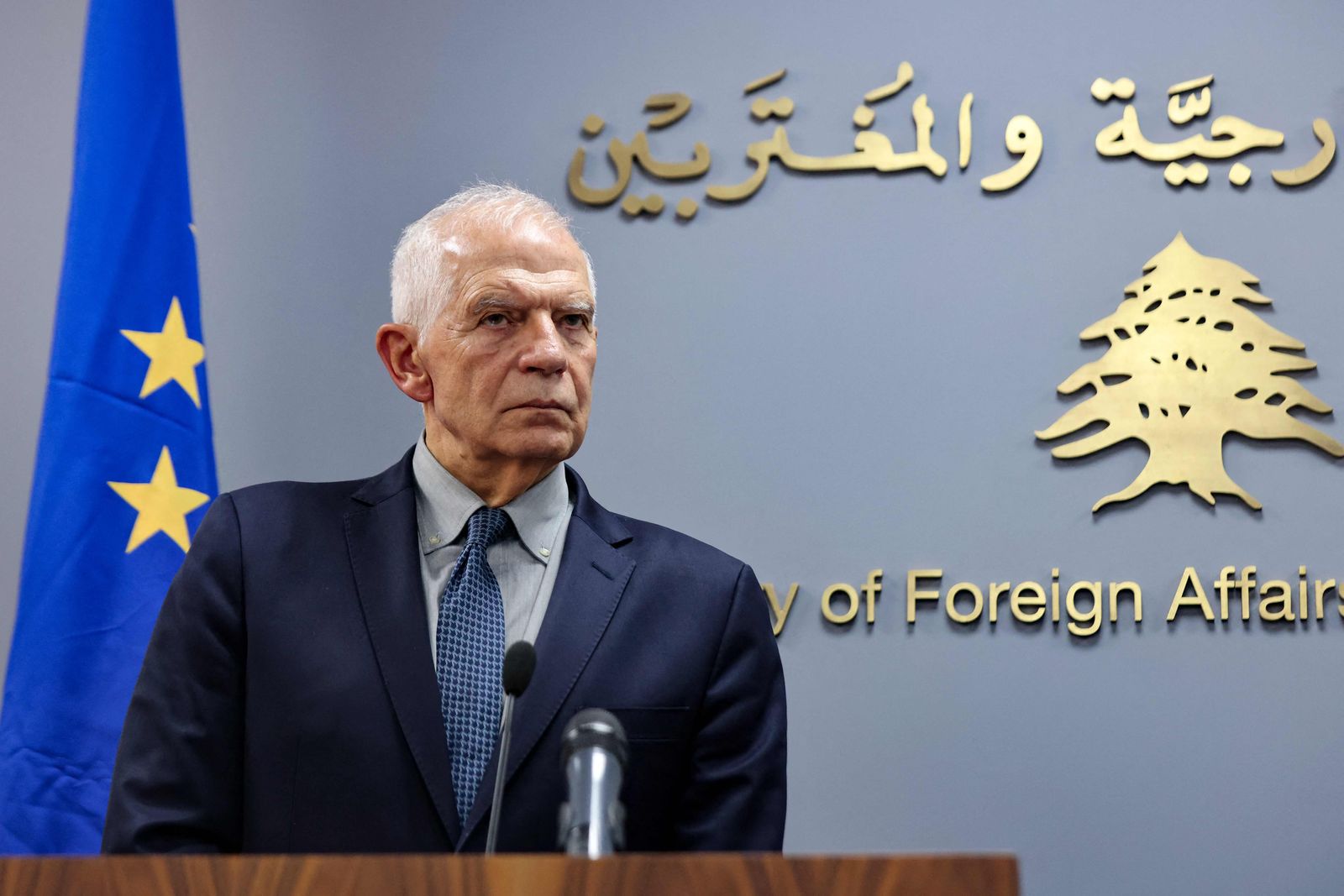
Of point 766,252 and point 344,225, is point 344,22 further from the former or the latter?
point 766,252

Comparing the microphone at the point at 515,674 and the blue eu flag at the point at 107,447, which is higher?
the blue eu flag at the point at 107,447

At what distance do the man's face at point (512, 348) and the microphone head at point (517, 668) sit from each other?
60 cm

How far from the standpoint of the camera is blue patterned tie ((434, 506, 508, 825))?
5.58 feet

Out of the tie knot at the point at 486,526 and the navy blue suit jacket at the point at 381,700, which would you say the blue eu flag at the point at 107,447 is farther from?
the tie knot at the point at 486,526

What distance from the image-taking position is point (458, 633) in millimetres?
1776

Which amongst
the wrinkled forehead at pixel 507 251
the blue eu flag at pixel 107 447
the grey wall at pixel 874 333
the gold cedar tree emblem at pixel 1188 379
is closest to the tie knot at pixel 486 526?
the wrinkled forehead at pixel 507 251

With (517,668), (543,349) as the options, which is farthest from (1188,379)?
(517,668)

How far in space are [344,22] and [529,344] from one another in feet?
5.47

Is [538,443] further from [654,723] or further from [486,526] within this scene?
[654,723]

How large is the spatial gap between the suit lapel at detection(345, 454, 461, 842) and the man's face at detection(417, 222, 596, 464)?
0.38ft

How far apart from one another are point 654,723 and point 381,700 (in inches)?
13.0

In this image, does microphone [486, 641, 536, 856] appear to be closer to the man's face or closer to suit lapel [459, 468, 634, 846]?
suit lapel [459, 468, 634, 846]

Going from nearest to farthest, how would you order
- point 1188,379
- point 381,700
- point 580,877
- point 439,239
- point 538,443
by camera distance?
point 580,877 → point 381,700 → point 538,443 → point 439,239 → point 1188,379

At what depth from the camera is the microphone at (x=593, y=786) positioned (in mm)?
1047
